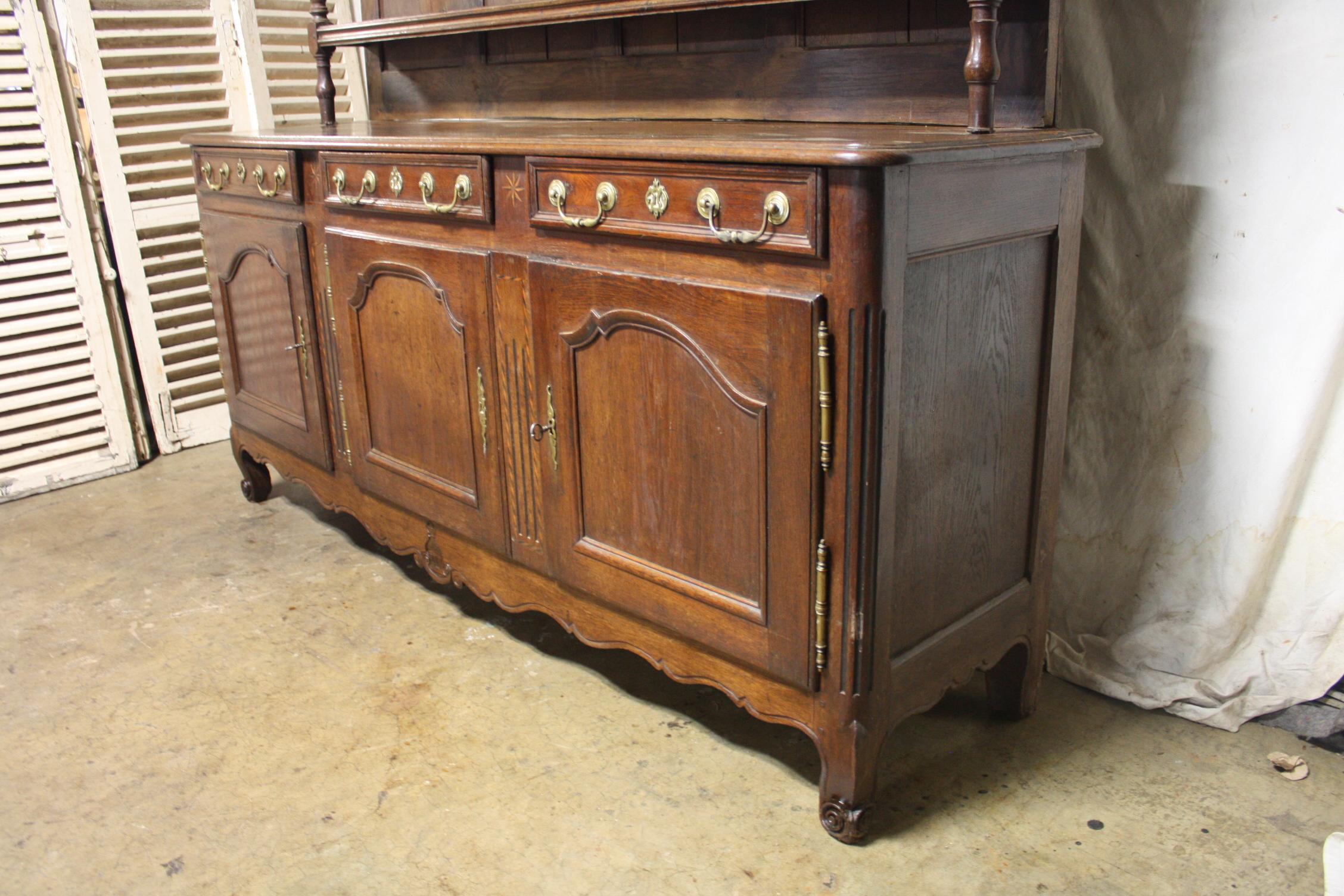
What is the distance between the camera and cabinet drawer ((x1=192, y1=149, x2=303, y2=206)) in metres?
2.22

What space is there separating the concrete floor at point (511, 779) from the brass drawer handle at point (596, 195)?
2.78ft

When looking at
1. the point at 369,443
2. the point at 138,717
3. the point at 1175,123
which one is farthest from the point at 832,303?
the point at 138,717

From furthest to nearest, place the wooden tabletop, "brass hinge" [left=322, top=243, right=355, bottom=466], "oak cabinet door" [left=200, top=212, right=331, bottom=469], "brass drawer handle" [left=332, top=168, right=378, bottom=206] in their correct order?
"oak cabinet door" [left=200, top=212, right=331, bottom=469]
"brass hinge" [left=322, top=243, right=355, bottom=466]
"brass drawer handle" [left=332, top=168, right=378, bottom=206]
the wooden tabletop

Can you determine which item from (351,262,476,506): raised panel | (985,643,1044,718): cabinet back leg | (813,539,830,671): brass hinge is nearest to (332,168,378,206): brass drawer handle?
(351,262,476,506): raised panel

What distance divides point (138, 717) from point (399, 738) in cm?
49

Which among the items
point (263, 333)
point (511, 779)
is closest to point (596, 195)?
point (511, 779)

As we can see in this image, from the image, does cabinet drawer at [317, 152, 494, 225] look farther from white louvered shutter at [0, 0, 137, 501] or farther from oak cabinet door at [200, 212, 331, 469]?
white louvered shutter at [0, 0, 137, 501]

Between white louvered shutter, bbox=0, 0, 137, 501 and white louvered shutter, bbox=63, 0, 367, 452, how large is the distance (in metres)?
0.10

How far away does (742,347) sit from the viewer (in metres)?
1.42

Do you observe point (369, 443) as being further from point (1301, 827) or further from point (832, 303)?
point (1301, 827)

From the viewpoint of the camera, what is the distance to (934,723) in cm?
182

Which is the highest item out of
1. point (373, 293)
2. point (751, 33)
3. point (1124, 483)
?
point (751, 33)

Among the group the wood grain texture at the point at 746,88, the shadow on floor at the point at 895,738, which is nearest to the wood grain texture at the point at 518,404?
the shadow on floor at the point at 895,738

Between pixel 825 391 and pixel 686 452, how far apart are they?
0.29 meters
